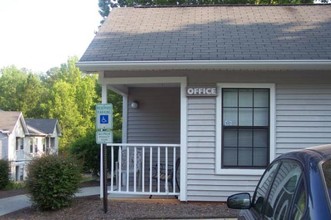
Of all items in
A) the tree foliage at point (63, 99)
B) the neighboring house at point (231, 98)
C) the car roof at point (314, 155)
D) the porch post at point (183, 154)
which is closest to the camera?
the car roof at point (314, 155)

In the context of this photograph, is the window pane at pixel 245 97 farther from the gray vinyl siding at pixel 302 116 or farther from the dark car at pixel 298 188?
the dark car at pixel 298 188

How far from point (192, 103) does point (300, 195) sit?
23.8 feet

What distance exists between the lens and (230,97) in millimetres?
10219

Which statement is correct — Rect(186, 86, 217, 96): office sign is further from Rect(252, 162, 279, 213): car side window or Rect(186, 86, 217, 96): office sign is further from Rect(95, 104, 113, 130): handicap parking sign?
Rect(252, 162, 279, 213): car side window

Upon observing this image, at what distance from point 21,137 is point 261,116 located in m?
39.4

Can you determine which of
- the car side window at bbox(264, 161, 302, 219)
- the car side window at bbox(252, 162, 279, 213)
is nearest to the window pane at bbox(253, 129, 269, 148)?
the car side window at bbox(252, 162, 279, 213)

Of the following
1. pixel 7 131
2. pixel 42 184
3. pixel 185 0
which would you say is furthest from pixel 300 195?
pixel 7 131

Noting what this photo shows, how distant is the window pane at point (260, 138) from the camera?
1012 centimetres

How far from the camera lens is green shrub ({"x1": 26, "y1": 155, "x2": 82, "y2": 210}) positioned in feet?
31.5

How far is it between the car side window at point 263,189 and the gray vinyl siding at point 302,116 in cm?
585

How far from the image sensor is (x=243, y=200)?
4336 mm

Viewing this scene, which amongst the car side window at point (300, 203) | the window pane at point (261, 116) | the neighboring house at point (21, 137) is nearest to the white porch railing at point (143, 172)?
the window pane at point (261, 116)

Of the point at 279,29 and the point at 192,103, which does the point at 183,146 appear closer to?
the point at 192,103

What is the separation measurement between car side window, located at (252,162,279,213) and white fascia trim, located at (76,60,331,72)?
215 inches
